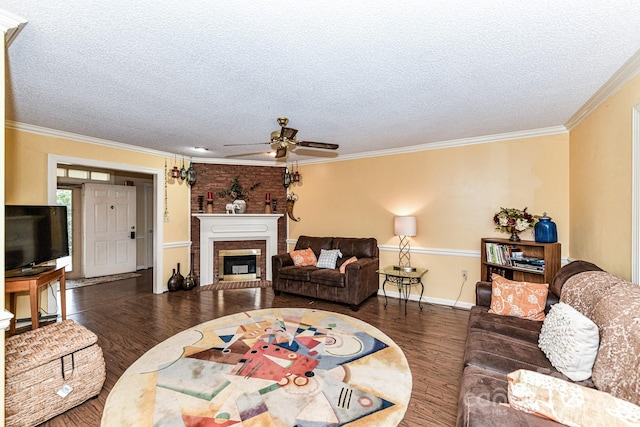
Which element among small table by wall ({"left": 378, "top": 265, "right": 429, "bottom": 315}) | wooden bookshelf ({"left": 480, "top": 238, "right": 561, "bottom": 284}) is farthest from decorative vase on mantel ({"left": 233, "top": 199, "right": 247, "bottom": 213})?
wooden bookshelf ({"left": 480, "top": 238, "right": 561, "bottom": 284})

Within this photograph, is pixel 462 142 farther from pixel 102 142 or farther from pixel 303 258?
pixel 102 142

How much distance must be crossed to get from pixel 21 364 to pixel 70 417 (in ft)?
1.64

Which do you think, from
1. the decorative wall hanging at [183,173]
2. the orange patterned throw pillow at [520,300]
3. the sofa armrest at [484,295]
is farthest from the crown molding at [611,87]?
the decorative wall hanging at [183,173]

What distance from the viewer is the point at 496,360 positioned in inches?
69.9

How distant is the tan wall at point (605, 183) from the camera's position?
2.22 meters

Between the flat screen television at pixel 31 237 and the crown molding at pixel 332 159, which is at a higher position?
the crown molding at pixel 332 159

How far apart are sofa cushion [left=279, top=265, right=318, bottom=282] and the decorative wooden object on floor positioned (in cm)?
261

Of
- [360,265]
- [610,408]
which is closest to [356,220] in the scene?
[360,265]

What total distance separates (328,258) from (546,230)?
2.91 meters

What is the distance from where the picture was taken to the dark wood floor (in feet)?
6.65

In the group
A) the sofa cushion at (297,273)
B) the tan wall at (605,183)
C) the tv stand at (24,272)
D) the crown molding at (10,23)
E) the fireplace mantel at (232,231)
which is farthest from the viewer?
the fireplace mantel at (232,231)

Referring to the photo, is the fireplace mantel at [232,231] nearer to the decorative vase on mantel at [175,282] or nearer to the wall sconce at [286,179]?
the decorative vase on mantel at [175,282]

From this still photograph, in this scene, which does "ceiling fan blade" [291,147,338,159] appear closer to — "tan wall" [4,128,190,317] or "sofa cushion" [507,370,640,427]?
"tan wall" [4,128,190,317]

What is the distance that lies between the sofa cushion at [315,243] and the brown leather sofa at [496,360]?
2.62 metres
